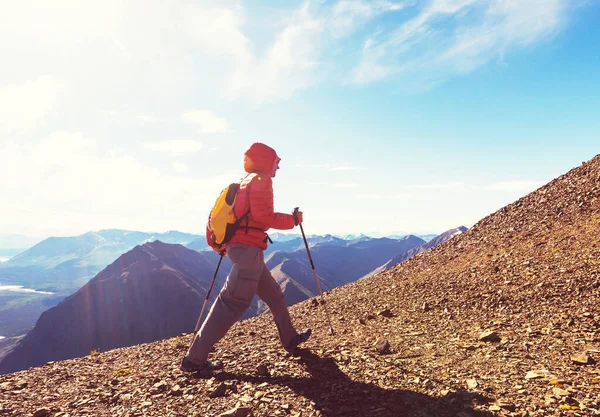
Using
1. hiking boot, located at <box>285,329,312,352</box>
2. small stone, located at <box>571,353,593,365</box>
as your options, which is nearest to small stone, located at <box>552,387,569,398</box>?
small stone, located at <box>571,353,593,365</box>

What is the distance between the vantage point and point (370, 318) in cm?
1142

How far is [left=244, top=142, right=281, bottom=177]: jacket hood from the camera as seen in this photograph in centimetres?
769

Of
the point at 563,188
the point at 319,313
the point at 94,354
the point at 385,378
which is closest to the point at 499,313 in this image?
the point at 385,378

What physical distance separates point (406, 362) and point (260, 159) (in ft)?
17.0

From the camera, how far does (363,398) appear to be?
18.3ft

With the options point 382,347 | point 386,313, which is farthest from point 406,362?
point 386,313

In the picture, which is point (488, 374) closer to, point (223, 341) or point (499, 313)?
point (499, 313)

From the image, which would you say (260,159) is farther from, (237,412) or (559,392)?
(559,392)

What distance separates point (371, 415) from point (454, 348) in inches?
135

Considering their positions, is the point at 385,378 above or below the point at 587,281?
below

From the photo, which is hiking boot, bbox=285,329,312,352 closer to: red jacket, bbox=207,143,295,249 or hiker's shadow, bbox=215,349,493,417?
hiker's shadow, bbox=215,349,493,417

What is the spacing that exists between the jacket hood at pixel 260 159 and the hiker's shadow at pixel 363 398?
4241 mm

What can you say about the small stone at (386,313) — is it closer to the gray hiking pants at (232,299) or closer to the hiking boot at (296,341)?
the hiking boot at (296,341)

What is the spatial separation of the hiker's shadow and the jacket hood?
4241 millimetres
